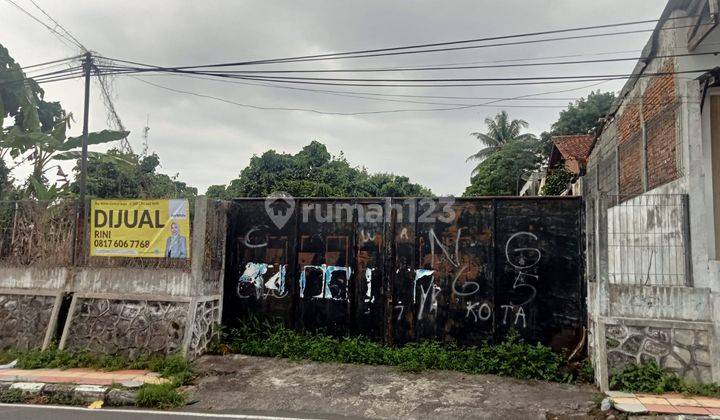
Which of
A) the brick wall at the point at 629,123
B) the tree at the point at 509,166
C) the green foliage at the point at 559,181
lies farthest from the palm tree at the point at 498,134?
the brick wall at the point at 629,123

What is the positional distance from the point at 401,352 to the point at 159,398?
3.68 metres

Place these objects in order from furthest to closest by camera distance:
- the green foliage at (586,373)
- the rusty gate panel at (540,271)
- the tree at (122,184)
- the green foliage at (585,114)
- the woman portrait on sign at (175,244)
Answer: the green foliage at (585,114) → the tree at (122,184) → the woman portrait on sign at (175,244) → the rusty gate panel at (540,271) → the green foliage at (586,373)

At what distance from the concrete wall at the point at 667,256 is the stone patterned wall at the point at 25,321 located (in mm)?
9246

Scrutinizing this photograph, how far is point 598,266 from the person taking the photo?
257 inches

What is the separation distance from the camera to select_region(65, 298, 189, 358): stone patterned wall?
7734mm

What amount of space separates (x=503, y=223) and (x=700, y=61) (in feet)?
11.8

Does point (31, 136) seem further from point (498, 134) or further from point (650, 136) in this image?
point (498, 134)

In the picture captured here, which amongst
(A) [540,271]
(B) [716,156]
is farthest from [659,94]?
(A) [540,271]

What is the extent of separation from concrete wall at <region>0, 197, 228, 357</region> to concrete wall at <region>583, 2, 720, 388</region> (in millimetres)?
6290

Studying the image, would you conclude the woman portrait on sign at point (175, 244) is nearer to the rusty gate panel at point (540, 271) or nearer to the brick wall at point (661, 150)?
the rusty gate panel at point (540, 271)

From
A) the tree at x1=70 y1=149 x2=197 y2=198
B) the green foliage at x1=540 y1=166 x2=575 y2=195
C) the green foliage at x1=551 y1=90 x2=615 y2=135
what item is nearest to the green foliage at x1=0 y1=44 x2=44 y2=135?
the tree at x1=70 y1=149 x2=197 y2=198

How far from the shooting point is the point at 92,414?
19.0 feet

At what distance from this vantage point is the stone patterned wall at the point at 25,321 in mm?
8359

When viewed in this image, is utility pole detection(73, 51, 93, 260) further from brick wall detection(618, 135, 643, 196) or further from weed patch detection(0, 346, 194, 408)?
brick wall detection(618, 135, 643, 196)
